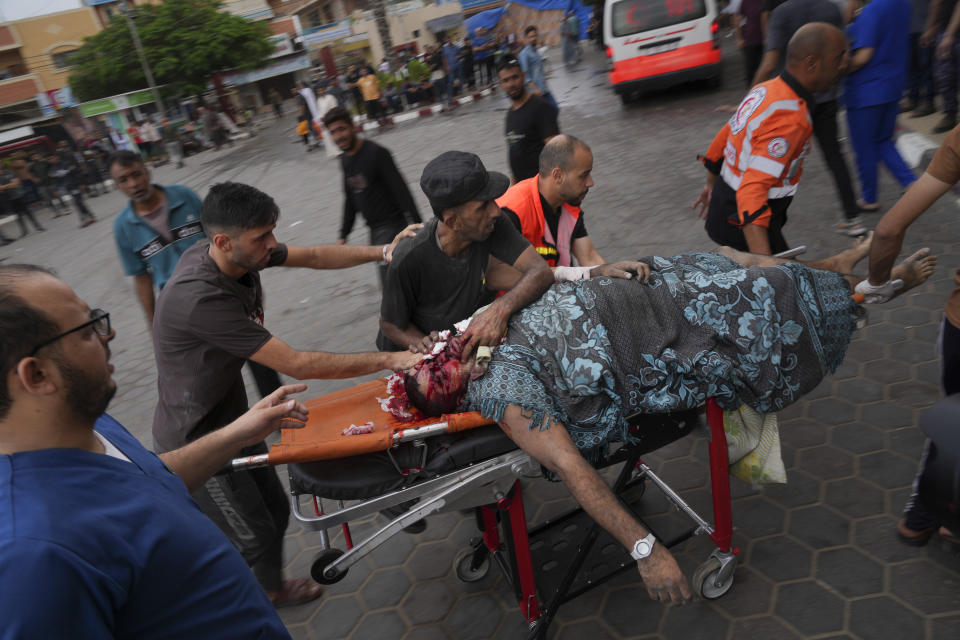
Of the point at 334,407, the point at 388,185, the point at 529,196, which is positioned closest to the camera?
the point at 334,407

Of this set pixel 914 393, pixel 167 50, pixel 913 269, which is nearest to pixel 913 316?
pixel 914 393

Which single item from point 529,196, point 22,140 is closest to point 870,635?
point 529,196

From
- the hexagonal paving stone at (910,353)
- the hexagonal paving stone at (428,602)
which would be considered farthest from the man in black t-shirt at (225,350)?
the hexagonal paving stone at (910,353)

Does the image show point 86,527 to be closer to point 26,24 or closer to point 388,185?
point 388,185

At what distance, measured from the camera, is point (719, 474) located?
2.55m

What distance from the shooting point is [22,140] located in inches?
1178

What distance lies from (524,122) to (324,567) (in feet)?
13.9

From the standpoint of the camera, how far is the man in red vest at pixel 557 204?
11.1 feet

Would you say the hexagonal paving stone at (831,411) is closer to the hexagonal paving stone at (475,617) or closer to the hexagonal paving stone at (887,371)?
the hexagonal paving stone at (887,371)

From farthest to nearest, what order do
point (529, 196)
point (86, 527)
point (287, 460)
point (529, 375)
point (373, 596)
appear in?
point (529, 196) → point (373, 596) → point (529, 375) → point (287, 460) → point (86, 527)

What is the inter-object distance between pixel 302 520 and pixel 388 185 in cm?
310

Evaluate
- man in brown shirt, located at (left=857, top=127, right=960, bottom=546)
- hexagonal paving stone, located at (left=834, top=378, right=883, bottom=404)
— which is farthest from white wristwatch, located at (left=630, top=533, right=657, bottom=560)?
hexagonal paving stone, located at (left=834, top=378, right=883, bottom=404)

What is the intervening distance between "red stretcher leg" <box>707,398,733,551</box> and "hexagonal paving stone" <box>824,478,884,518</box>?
741mm

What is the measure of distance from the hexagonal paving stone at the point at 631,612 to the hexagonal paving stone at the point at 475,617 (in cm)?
50
